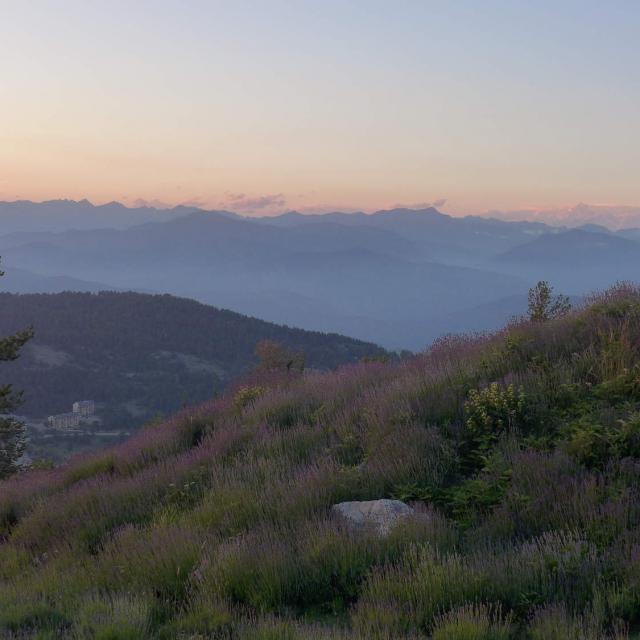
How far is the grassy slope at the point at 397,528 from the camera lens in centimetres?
413

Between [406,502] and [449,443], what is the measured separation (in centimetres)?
91

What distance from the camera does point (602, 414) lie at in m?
6.34

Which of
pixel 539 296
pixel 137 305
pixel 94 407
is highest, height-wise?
pixel 539 296

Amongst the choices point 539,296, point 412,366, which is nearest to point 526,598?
point 412,366

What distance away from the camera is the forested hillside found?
9388 centimetres

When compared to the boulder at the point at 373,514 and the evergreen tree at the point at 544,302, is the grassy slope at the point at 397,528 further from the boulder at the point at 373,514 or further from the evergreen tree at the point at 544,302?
the evergreen tree at the point at 544,302

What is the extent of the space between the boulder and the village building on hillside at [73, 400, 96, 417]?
8799 centimetres

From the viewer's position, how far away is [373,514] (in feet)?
18.0

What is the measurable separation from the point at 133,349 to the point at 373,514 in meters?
110

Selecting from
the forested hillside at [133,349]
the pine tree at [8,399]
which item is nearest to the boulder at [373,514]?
the pine tree at [8,399]

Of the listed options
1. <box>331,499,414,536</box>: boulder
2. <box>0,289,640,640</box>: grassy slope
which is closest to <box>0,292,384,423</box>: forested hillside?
<box>0,289,640,640</box>: grassy slope

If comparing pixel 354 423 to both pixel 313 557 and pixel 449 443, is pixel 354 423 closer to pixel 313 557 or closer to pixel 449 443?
pixel 449 443

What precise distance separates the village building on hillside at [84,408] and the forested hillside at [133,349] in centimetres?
212

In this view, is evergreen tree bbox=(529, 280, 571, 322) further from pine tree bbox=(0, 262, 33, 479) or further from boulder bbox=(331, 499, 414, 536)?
pine tree bbox=(0, 262, 33, 479)
